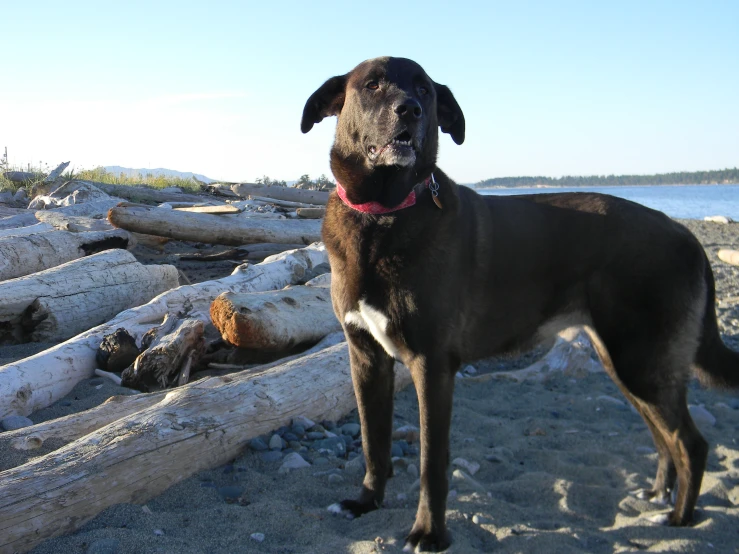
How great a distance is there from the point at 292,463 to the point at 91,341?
8.26 feet

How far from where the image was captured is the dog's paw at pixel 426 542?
3.02 metres

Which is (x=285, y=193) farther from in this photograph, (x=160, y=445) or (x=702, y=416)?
(x=160, y=445)

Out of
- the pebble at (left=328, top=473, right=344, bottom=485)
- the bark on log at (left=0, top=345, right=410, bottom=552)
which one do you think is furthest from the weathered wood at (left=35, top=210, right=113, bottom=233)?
the pebble at (left=328, top=473, right=344, bottom=485)

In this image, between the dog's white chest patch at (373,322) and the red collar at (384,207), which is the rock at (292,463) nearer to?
the dog's white chest patch at (373,322)

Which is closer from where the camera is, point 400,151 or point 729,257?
point 400,151

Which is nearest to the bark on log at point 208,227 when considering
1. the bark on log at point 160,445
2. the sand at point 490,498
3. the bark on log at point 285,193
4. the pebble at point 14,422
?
the sand at point 490,498

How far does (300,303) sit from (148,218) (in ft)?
14.6

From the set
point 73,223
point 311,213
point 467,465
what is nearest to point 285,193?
point 311,213

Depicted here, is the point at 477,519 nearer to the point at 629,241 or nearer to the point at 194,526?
the point at 194,526

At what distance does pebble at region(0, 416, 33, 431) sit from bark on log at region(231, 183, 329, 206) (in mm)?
12234

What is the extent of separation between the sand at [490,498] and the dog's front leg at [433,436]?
154mm

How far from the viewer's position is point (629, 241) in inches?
139

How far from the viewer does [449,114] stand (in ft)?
12.8

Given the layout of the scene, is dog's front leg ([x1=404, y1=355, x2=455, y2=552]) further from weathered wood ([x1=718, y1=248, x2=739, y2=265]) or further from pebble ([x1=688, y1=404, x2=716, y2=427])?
weathered wood ([x1=718, y1=248, x2=739, y2=265])
